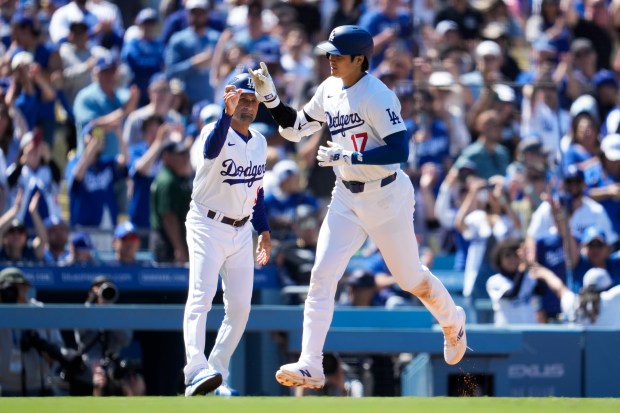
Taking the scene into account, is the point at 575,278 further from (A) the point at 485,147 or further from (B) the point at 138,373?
(B) the point at 138,373

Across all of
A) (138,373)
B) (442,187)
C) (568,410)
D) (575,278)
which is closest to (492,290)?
(575,278)

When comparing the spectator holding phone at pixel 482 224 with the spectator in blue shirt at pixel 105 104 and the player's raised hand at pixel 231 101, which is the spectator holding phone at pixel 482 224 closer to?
the spectator in blue shirt at pixel 105 104

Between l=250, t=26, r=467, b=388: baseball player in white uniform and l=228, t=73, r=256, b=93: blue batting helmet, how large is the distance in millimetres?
91

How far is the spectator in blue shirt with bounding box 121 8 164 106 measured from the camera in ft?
45.0

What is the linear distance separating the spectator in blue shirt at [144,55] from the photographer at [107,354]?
4002 millimetres

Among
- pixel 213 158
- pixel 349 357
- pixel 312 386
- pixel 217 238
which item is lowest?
pixel 349 357

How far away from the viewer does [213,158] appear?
7.62 meters

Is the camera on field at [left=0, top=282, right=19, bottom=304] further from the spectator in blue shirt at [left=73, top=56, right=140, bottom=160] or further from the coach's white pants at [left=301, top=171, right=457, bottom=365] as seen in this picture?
the coach's white pants at [left=301, top=171, right=457, bottom=365]

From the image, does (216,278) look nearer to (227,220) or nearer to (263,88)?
(227,220)

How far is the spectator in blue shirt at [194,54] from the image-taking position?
1371 cm

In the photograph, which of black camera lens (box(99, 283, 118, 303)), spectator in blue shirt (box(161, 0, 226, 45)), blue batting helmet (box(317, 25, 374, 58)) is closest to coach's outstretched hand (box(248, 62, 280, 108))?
blue batting helmet (box(317, 25, 374, 58))

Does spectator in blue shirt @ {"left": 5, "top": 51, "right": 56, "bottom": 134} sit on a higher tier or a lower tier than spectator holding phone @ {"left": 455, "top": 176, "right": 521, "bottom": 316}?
higher

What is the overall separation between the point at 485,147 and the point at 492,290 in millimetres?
2159

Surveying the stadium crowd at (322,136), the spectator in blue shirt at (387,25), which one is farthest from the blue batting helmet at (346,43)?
the spectator in blue shirt at (387,25)
